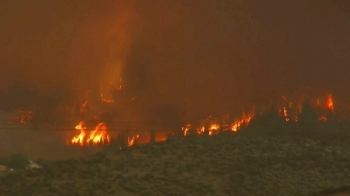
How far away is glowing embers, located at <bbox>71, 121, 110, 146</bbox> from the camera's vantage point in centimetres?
1658

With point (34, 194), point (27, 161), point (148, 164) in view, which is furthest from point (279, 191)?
point (27, 161)

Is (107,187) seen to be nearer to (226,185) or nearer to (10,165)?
(226,185)

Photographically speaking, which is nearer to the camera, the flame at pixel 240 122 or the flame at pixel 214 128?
the flame at pixel 214 128

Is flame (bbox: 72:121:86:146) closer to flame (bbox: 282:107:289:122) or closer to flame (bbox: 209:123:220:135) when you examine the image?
flame (bbox: 209:123:220:135)

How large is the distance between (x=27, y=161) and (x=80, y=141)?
2.35 m

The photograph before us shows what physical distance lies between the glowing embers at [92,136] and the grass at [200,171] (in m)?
3.52

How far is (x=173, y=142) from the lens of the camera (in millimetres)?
13500

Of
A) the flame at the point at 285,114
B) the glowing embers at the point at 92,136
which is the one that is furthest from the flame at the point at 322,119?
the glowing embers at the point at 92,136

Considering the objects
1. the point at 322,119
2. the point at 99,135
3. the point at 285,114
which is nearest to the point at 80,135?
the point at 99,135

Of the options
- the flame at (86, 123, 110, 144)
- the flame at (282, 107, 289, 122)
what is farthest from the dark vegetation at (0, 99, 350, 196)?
the flame at (86, 123, 110, 144)

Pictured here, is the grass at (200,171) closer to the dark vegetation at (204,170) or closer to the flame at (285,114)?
the dark vegetation at (204,170)

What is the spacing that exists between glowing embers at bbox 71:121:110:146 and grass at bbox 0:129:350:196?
138 inches

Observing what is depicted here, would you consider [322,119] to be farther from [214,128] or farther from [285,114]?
[214,128]

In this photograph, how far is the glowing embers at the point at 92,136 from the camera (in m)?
16.6
